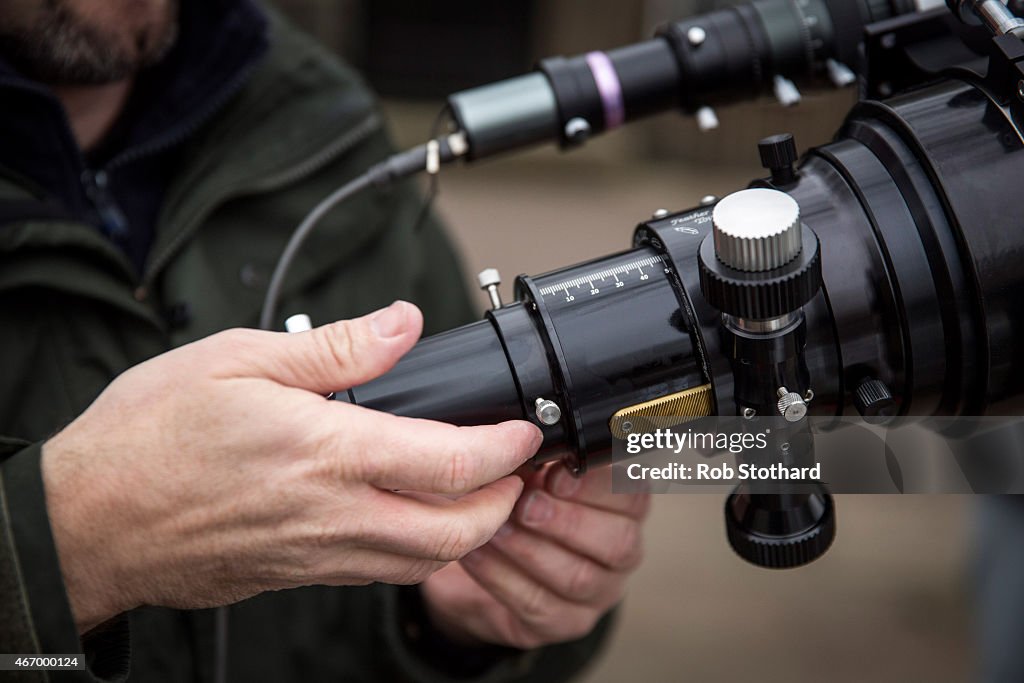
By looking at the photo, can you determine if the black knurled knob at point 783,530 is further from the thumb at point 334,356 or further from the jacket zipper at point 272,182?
the jacket zipper at point 272,182

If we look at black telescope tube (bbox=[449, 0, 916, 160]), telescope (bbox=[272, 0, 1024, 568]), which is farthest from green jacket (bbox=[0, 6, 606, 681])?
telescope (bbox=[272, 0, 1024, 568])

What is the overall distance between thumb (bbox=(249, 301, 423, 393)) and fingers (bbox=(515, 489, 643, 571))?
0.25 metres

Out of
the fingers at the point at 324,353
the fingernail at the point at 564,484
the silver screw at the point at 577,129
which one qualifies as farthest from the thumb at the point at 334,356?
the silver screw at the point at 577,129

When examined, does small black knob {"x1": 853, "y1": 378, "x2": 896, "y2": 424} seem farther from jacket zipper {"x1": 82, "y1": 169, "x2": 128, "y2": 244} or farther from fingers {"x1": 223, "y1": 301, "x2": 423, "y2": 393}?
jacket zipper {"x1": 82, "y1": 169, "x2": 128, "y2": 244}

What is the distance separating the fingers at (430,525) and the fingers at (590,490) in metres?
0.13

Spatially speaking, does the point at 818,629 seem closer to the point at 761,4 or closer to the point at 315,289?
the point at 315,289

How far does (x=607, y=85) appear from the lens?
104cm

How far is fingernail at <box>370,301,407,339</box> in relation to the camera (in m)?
0.80

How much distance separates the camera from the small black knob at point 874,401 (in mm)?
796

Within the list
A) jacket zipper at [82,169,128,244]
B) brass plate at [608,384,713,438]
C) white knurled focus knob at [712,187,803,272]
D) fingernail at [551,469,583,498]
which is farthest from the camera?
jacket zipper at [82,169,128,244]

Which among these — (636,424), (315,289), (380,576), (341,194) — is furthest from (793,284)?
(315,289)

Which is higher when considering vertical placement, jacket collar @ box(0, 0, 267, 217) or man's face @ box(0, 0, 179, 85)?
man's face @ box(0, 0, 179, 85)

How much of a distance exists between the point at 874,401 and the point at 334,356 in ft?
1.35

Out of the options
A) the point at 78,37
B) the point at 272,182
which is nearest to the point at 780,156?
the point at 272,182
